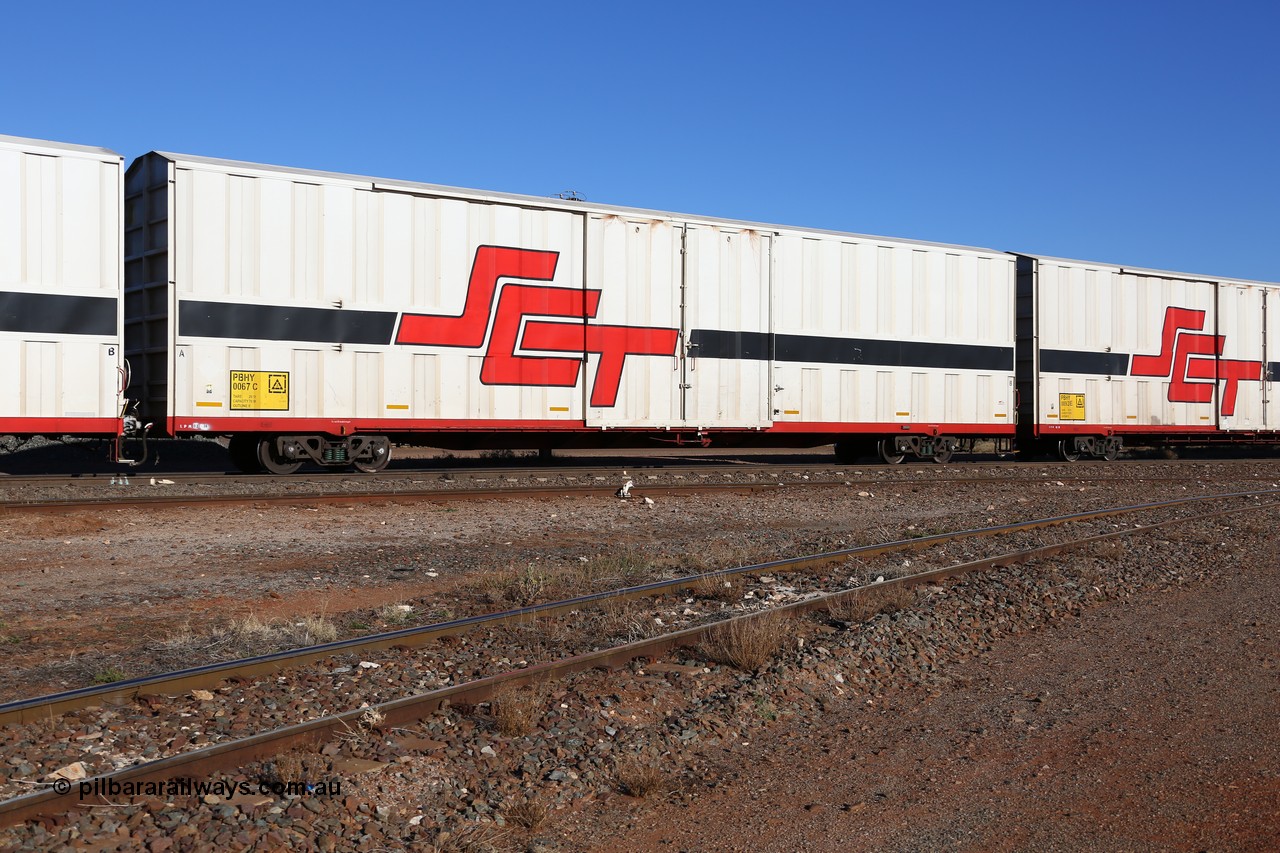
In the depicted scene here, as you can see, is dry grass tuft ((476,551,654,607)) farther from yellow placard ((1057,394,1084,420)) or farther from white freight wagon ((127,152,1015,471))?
yellow placard ((1057,394,1084,420))

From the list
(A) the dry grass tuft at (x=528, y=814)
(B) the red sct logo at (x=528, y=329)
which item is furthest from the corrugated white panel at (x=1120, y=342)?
(A) the dry grass tuft at (x=528, y=814)

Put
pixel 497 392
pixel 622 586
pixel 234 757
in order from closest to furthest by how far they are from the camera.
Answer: pixel 234 757
pixel 622 586
pixel 497 392

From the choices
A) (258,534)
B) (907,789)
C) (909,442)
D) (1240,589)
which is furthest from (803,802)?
(909,442)

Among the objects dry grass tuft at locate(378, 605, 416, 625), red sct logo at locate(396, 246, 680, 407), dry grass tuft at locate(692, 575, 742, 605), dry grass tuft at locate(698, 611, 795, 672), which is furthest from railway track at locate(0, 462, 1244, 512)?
dry grass tuft at locate(698, 611, 795, 672)

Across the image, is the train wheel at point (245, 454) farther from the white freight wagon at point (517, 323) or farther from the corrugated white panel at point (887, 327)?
the corrugated white panel at point (887, 327)

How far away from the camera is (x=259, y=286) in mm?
15117

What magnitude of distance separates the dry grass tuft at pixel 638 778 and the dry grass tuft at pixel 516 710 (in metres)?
0.57

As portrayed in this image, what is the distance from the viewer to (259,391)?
15180 millimetres

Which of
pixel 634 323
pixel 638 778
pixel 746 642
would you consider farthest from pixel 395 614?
pixel 634 323

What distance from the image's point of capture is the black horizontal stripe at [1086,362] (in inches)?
901

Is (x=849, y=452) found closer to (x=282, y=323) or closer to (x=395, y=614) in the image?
(x=282, y=323)

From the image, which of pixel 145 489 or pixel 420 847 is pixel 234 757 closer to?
pixel 420 847

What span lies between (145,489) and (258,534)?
12.5ft

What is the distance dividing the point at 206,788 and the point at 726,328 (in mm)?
15500
